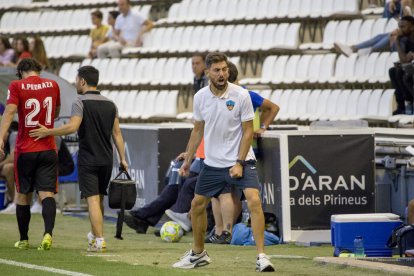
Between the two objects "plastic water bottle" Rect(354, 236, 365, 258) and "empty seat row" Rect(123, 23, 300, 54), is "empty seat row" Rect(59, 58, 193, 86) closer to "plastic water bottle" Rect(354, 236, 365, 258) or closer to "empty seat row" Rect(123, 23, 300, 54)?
"empty seat row" Rect(123, 23, 300, 54)

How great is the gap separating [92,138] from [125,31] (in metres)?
12.4

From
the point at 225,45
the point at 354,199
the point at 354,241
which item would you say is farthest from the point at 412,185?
the point at 225,45

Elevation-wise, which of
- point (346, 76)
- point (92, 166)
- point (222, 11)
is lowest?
point (92, 166)

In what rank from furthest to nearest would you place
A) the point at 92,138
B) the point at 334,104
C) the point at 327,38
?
the point at 327,38 → the point at 334,104 → the point at 92,138

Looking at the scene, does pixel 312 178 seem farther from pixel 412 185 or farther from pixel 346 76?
pixel 346 76

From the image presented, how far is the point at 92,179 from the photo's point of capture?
37.4 ft

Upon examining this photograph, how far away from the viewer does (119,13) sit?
24.1 m

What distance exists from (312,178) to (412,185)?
3.45 feet

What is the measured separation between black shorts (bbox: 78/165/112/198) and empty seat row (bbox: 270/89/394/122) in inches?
272

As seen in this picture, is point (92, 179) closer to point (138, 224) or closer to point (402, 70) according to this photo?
point (138, 224)

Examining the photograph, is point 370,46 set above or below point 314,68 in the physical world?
above

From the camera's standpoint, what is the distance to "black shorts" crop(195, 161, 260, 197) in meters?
9.62

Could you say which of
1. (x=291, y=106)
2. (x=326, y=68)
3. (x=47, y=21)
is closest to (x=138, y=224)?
(x=291, y=106)

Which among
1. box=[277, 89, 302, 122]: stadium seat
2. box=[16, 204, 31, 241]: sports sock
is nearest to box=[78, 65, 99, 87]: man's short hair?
box=[16, 204, 31, 241]: sports sock
